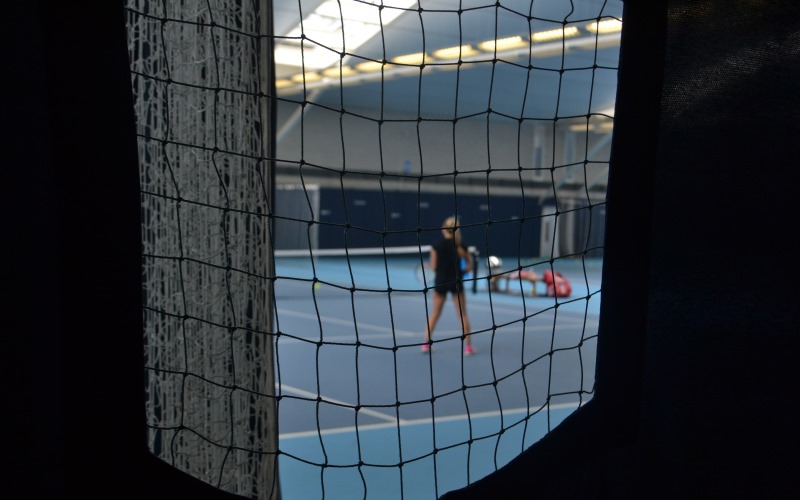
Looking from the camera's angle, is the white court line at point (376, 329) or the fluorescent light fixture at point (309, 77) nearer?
the white court line at point (376, 329)

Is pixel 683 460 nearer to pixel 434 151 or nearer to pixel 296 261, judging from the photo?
pixel 296 261

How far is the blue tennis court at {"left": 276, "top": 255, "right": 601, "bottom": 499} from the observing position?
302 cm

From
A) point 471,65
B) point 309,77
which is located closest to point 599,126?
point 471,65

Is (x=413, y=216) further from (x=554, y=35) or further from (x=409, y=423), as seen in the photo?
(x=409, y=423)

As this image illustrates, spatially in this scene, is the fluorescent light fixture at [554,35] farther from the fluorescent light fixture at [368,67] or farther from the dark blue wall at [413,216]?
the dark blue wall at [413,216]

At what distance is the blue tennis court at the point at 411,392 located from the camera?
302cm

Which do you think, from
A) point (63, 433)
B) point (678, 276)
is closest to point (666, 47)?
point (678, 276)

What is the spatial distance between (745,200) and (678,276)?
0.25m

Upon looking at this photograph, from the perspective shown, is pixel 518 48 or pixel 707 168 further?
pixel 518 48

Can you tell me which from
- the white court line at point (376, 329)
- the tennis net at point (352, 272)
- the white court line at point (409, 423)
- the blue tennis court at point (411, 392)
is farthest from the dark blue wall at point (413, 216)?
the white court line at point (409, 423)

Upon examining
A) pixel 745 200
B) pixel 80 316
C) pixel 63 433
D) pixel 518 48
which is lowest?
pixel 63 433

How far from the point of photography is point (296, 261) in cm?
1889

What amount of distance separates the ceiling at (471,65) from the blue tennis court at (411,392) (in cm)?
259

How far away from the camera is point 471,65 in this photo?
14.2 m
